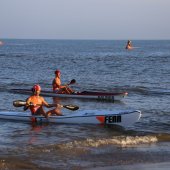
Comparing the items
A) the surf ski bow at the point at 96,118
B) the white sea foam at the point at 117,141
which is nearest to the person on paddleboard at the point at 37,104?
the surf ski bow at the point at 96,118

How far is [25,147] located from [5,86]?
16.6 meters

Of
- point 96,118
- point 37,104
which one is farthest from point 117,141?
point 37,104

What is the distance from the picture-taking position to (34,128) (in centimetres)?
1555

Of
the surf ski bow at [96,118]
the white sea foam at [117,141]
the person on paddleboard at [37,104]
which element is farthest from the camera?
the person on paddleboard at [37,104]

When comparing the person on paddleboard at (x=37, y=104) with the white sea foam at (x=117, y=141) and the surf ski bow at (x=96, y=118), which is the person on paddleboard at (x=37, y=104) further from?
the white sea foam at (x=117, y=141)

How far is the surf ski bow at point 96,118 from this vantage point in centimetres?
1537

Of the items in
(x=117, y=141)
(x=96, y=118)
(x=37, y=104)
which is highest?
(x=37, y=104)

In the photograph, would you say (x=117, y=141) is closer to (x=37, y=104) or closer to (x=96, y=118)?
(x=96, y=118)

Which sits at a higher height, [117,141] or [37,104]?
[37,104]

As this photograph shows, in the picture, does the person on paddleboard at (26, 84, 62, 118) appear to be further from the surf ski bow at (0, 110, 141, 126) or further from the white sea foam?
the white sea foam

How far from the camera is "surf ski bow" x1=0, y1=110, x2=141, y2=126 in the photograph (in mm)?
15367

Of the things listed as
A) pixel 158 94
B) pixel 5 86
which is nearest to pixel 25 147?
pixel 158 94

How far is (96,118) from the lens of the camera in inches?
619

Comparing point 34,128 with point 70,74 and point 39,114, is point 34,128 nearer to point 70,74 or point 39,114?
point 39,114
